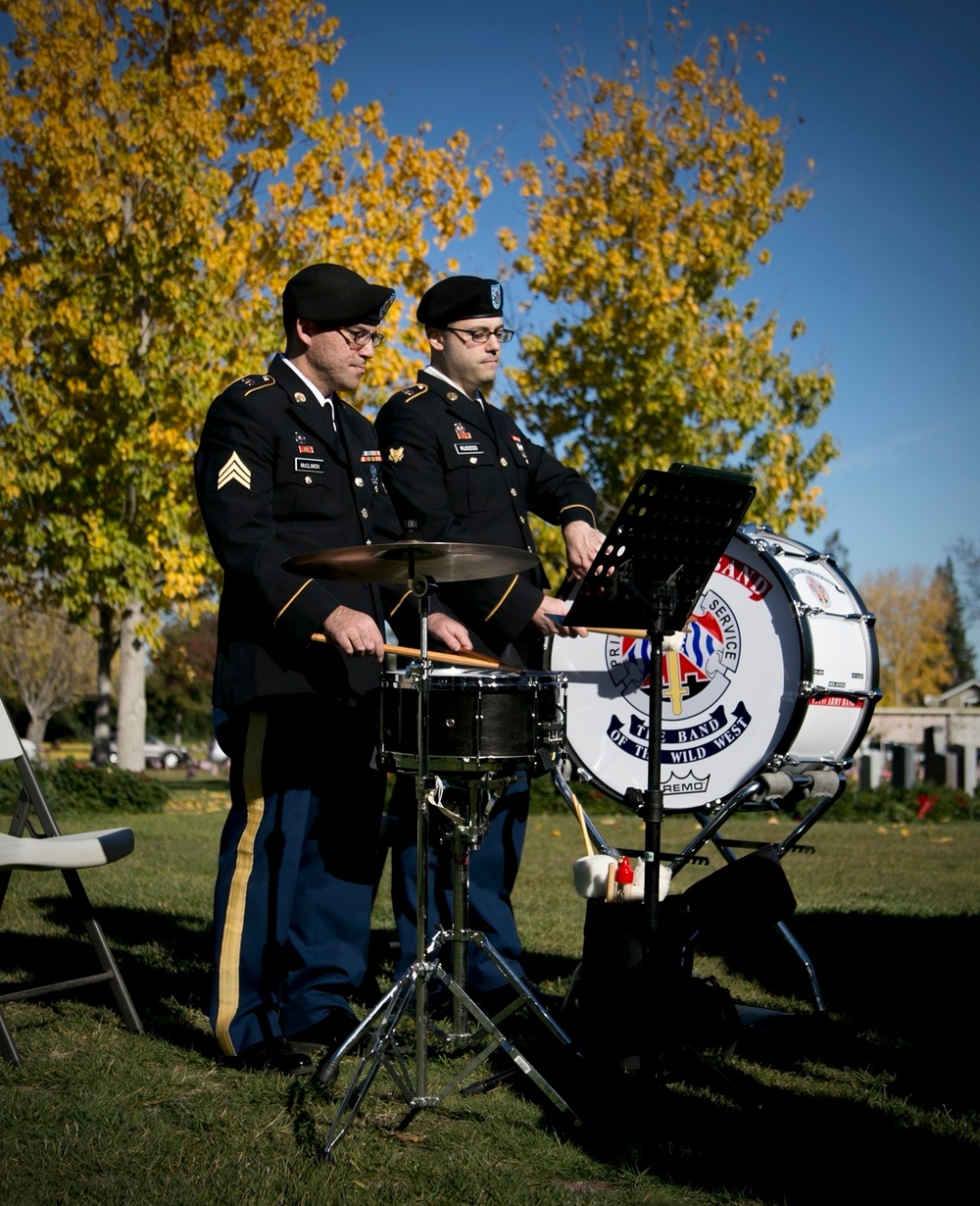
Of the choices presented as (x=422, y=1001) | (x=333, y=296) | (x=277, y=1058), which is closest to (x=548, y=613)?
(x=333, y=296)

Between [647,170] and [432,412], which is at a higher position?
[647,170]

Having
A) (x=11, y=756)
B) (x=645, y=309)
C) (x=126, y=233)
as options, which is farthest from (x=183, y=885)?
(x=645, y=309)

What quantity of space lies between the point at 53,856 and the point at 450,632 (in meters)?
1.49

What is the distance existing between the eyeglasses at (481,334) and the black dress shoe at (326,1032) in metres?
2.47

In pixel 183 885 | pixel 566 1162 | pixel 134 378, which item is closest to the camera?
pixel 566 1162

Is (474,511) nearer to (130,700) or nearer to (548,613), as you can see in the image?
(548,613)

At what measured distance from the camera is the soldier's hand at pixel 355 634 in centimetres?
353

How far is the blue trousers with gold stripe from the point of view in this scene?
12.8ft

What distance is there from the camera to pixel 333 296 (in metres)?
4.00

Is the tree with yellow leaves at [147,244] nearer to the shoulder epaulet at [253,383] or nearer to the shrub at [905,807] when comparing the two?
the shrub at [905,807]

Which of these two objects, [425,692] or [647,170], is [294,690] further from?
[647,170]

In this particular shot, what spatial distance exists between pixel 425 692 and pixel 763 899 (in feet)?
4.63

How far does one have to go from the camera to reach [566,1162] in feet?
10.2

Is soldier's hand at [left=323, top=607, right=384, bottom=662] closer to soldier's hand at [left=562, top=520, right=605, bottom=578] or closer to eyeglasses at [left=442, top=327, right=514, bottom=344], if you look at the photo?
soldier's hand at [left=562, top=520, right=605, bottom=578]
